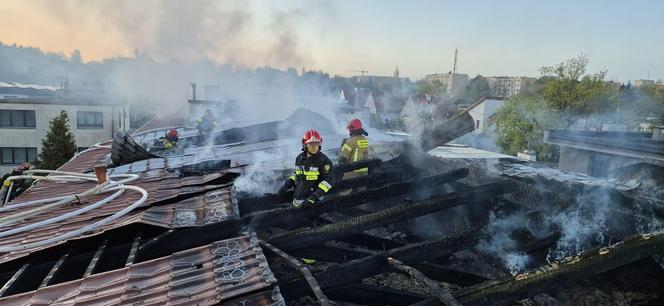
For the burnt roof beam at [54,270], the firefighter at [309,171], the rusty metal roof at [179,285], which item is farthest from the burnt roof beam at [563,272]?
the burnt roof beam at [54,270]

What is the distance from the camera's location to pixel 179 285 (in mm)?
2904

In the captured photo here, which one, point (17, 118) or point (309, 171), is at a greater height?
point (309, 171)

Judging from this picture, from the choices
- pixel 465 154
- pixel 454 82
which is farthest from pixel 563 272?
pixel 454 82

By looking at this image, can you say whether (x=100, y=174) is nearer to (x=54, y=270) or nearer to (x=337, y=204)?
(x=54, y=270)

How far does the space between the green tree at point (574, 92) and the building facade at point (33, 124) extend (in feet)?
89.1

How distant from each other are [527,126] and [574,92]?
3355 millimetres

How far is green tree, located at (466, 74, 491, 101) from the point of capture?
215 feet

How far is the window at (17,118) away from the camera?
22.3 meters

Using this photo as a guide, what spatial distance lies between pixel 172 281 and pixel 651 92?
52.2 ft

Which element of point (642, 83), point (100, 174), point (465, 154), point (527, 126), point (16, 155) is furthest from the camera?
point (527, 126)

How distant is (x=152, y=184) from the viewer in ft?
20.2

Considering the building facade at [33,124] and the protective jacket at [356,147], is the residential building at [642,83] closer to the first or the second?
the protective jacket at [356,147]

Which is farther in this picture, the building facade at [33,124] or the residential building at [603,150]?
the building facade at [33,124]

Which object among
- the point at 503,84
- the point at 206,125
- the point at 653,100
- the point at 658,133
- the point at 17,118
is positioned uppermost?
the point at 503,84
